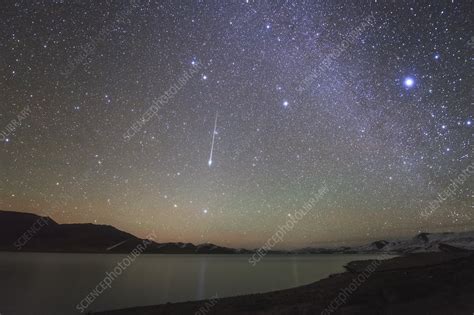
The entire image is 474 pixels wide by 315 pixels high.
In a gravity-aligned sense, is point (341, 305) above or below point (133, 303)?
above

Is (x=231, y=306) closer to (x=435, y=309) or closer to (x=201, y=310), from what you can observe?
(x=201, y=310)

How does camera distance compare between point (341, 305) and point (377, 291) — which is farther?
point (377, 291)

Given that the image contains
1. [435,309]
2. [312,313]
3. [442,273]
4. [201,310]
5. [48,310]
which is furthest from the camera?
[48,310]

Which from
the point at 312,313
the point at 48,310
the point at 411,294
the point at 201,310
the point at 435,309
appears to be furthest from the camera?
the point at 48,310

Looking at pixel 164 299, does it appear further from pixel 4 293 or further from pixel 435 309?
pixel 435 309

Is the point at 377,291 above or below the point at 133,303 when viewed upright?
Answer: above

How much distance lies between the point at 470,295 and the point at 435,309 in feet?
12.9

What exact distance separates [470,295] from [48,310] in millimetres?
31958

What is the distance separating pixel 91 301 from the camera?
33469 millimetres

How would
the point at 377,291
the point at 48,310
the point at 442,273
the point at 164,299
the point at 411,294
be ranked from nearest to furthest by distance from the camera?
the point at 411,294 → the point at 377,291 → the point at 442,273 → the point at 48,310 → the point at 164,299

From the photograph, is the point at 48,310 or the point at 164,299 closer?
the point at 48,310

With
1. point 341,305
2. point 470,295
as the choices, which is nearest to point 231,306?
point 341,305

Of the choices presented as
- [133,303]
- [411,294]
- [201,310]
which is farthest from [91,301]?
[411,294]

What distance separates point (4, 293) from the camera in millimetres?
36000
